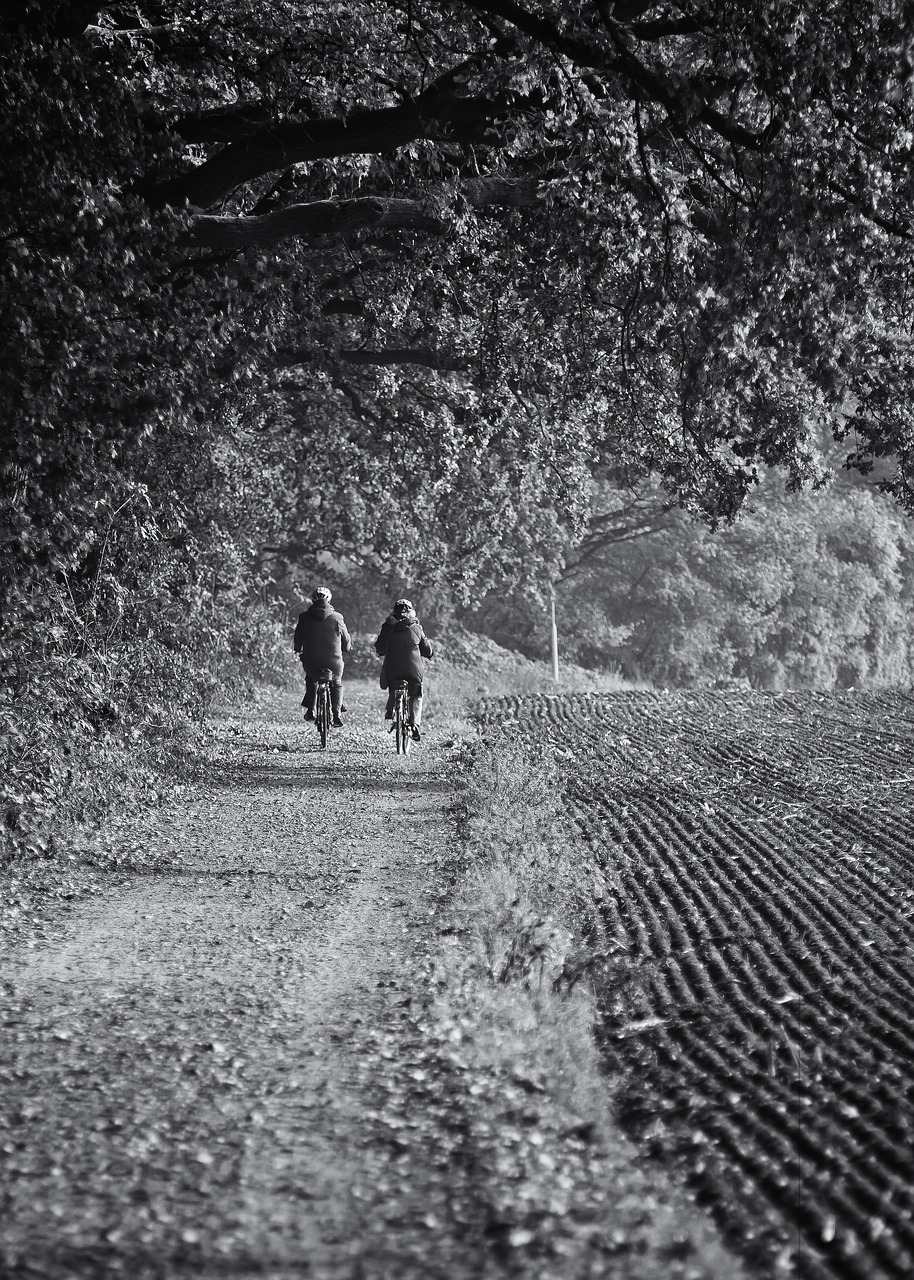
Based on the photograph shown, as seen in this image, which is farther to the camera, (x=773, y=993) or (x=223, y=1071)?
(x=773, y=993)

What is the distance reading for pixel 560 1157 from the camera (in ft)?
Answer: 15.8

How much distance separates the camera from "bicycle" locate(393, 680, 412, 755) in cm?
1900

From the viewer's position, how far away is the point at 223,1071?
586 centimetres

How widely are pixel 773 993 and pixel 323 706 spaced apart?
12702mm

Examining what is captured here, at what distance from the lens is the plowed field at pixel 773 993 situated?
4520mm

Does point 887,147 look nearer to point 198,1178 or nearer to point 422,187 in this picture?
point 422,187

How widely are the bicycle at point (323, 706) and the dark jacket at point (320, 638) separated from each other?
0.79 feet

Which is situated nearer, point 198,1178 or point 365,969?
point 198,1178

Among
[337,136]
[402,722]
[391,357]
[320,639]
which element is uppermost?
[391,357]

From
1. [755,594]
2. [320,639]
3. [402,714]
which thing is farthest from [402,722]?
[755,594]

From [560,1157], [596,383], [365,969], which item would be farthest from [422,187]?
[560,1157]

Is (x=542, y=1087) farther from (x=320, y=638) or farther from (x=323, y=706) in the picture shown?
(x=323, y=706)

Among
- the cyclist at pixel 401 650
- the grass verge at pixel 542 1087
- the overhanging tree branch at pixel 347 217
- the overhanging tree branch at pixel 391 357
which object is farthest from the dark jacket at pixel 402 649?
the grass verge at pixel 542 1087

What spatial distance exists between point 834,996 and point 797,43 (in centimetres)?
582
